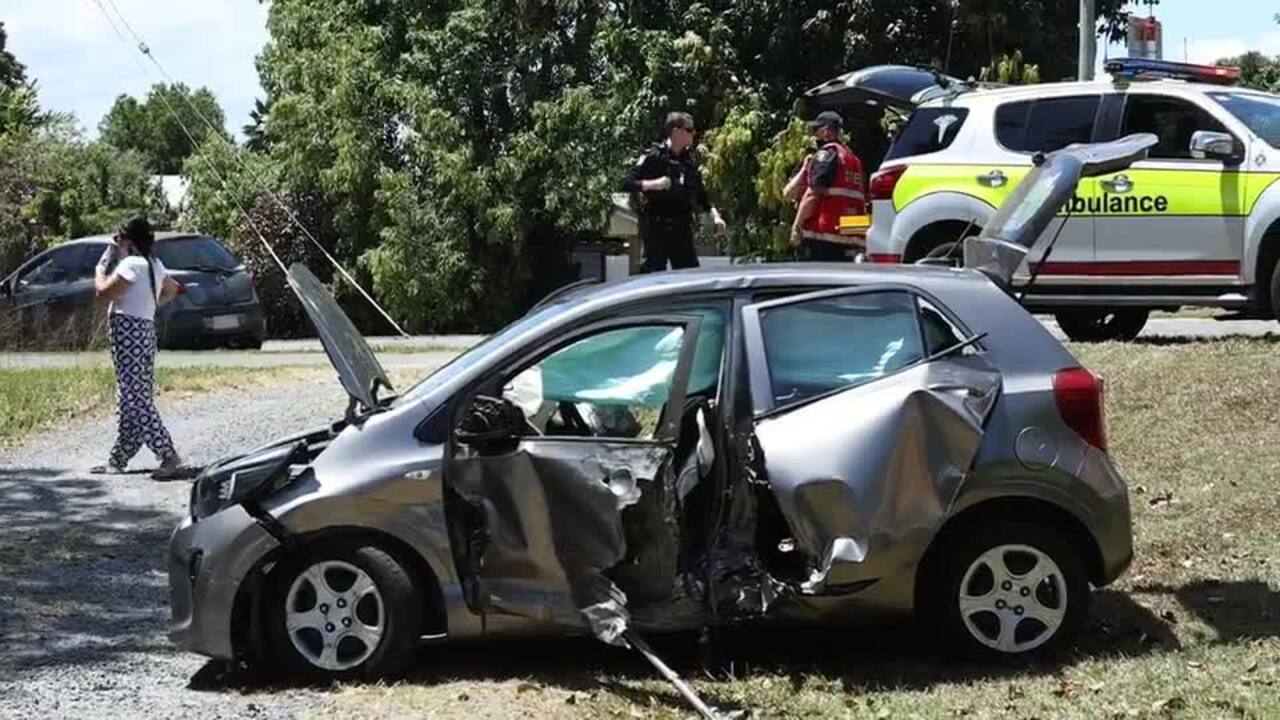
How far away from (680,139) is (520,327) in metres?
4.93

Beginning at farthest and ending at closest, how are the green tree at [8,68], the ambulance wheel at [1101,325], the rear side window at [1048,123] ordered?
the green tree at [8,68] → the ambulance wheel at [1101,325] → the rear side window at [1048,123]

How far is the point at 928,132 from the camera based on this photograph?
1295 cm

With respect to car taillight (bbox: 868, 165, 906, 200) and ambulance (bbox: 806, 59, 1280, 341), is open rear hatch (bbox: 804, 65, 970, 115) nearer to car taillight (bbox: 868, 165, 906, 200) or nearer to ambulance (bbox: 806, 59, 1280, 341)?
ambulance (bbox: 806, 59, 1280, 341)

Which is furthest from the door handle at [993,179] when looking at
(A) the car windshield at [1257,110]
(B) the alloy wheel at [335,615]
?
(B) the alloy wheel at [335,615]

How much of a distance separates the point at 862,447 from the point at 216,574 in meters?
2.37

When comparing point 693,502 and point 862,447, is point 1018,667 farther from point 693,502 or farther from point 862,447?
point 693,502

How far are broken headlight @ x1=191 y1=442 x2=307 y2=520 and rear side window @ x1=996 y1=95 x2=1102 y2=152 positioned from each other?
7511 millimetres

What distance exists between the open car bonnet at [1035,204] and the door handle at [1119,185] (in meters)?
4.64

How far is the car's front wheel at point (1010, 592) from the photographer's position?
6.39 m

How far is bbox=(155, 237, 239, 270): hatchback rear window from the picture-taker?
2048 cm

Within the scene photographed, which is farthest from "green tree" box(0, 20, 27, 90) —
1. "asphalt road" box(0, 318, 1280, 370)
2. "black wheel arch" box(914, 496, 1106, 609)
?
"black wheel arch" box(914, 496, 1106, 609)

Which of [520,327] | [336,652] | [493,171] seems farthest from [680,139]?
[493,171]

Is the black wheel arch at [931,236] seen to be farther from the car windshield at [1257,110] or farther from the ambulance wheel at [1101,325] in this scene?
the car windshield at [1257,110]

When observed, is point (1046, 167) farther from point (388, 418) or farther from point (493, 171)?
point (493, 171)
